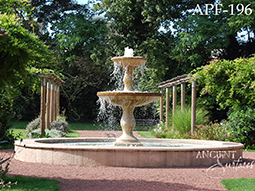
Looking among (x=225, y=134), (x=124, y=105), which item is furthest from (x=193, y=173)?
(x=225, y=134)

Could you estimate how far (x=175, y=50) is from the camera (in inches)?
835

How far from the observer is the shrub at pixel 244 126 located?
466 inches

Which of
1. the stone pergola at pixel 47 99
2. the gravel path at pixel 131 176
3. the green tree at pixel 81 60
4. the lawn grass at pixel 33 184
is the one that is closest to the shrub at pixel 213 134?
the gravel path at pixel 131 176

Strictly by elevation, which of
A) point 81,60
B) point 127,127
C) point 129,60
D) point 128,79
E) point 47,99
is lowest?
point 127,127

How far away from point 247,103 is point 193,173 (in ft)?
20.0

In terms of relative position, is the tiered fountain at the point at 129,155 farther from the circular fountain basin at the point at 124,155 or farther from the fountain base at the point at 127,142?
the fountain base at the point at 127,142

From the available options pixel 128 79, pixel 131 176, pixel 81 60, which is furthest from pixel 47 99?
pixel 81 60

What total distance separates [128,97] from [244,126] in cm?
474

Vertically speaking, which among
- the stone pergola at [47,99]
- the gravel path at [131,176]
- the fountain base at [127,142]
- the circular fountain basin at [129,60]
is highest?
the circular fountain basin at [129,60]

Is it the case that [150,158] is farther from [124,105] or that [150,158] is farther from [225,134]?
[225,134]

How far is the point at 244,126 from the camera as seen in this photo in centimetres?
1188

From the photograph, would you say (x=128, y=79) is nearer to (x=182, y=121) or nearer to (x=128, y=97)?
(x=128, y=97)

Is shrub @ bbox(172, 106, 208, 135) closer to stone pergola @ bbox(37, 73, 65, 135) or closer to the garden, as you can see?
the garden

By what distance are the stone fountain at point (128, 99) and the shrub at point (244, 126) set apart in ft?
13.3
